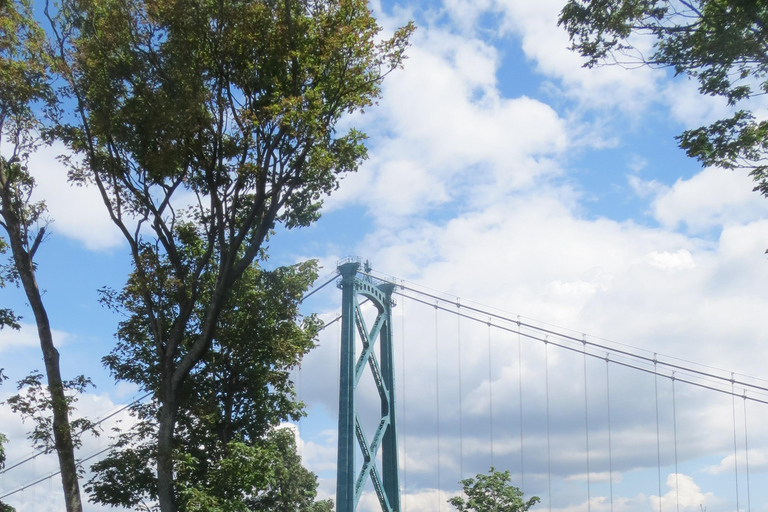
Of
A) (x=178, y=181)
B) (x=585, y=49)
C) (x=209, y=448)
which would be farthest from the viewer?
(x=209, y=448)

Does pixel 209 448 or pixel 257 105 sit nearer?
pixel 257 105

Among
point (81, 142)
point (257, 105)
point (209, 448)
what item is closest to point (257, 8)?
point (257, 105)

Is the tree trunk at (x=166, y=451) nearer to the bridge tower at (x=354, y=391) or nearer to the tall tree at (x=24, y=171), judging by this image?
the tall tree at (x=24, y=171)

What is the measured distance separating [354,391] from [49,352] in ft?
60.6

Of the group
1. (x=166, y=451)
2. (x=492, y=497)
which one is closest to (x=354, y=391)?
(x=492, y=497)

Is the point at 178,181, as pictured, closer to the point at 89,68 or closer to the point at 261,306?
the point at 89,68

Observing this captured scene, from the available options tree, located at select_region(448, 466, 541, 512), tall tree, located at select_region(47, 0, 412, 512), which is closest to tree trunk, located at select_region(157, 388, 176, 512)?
tall tree, located at select_region(47, 0, 412, 512)

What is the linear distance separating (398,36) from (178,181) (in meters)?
4.49

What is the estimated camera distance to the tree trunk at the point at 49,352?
12.9m

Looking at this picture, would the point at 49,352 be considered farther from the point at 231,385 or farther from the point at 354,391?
the point at 354,391

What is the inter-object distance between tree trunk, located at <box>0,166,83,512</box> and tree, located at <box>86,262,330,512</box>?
155cm

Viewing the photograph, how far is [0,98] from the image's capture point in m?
14.2

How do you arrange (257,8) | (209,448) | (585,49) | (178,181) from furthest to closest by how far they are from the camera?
(209,448), (178,181), (257,8), (585,49)

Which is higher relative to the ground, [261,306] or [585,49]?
[585,49]
